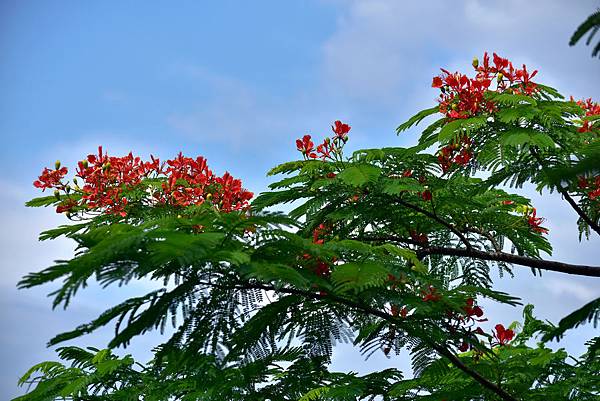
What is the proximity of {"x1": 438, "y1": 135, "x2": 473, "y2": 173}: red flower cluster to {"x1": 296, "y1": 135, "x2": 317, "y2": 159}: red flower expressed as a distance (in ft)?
3.59

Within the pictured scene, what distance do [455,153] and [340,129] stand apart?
111cm

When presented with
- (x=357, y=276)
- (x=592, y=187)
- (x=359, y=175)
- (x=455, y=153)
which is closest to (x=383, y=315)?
(x=357, y=276)

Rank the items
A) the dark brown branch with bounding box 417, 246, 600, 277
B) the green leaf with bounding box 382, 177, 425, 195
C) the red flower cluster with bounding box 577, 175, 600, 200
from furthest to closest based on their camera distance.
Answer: the red flower cluster with bounding box 577, 175, 600, 200, the dark brown branch with bounding box 417, 246, 600, 277, the green leaf with bounding box 382, 177, 425, 195

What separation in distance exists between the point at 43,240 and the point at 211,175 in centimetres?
150

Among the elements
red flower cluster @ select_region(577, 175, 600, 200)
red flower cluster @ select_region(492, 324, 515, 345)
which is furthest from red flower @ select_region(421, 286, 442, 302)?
red flower cluster @ select_region(577, 175, 600, 200)

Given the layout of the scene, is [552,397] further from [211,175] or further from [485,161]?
[211,175]

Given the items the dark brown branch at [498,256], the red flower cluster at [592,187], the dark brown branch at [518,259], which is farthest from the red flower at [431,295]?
the red flower cluster at [592,187]

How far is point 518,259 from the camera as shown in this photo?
5.89 metres

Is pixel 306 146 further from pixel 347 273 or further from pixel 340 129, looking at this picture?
pixel 347 273

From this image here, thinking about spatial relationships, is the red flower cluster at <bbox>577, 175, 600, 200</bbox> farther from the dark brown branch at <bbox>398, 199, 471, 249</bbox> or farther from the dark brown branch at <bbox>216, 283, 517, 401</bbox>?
the dark brown branch at <bbox>216, 283, 517, 401</bbox>

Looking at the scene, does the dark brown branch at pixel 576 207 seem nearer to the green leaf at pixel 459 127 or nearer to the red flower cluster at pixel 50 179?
the green leaf at pixel 459 127

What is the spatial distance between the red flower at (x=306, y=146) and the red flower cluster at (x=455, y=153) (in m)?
1.10

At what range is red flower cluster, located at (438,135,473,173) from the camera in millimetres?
5348

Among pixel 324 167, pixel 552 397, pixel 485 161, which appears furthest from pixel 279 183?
pixel 552 397
